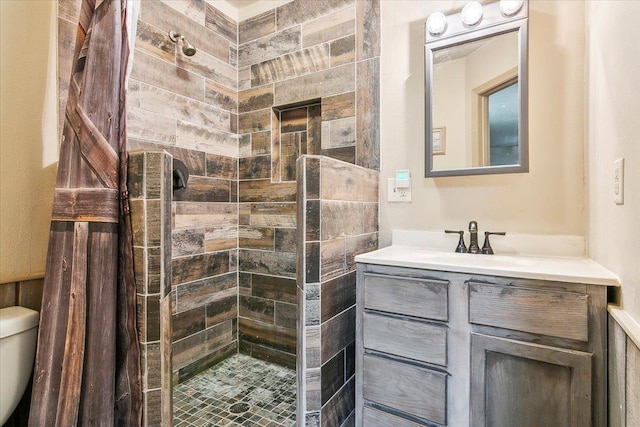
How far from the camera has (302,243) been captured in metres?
1.29

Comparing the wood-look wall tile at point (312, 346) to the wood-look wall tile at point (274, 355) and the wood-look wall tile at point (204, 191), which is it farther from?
the wood-look wall tile at point (204, 191)

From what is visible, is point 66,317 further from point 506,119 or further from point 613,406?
point 506,119

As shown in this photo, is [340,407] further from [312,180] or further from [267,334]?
[312,180]

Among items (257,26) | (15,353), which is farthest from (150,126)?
(15,353)

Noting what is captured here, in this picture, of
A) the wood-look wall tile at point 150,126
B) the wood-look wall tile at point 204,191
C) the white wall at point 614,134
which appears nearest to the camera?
the white wall at point 614,134

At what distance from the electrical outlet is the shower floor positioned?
1.33m

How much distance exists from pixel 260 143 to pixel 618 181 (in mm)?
1978

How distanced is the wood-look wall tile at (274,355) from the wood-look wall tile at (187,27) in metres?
2.16

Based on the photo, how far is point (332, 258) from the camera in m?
1.39

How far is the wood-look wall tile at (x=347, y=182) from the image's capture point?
1.33 m

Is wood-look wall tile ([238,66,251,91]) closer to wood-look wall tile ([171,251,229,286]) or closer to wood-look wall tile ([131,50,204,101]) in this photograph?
wood-look wall tile ([131,50,204,101])

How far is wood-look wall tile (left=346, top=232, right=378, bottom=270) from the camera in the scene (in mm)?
1541

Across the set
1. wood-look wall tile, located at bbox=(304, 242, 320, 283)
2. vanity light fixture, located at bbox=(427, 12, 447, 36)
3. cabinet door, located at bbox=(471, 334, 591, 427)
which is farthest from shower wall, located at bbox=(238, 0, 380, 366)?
cabinet door, located at bbox=(471, 334, 591, 427)

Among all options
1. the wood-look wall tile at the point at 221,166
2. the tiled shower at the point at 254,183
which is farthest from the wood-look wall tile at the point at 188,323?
the wood-look wall tile at the point at 221,166
